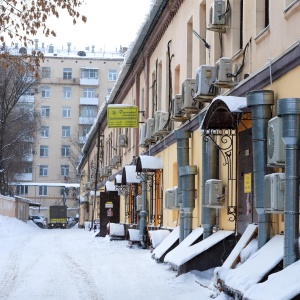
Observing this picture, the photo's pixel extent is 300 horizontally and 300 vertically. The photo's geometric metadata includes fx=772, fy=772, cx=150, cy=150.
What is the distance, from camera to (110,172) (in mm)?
43000

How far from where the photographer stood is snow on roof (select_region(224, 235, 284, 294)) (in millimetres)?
9570

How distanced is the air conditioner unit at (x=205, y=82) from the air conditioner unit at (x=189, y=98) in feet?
6.11

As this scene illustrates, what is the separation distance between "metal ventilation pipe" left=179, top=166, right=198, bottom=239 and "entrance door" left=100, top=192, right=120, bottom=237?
18485 mm

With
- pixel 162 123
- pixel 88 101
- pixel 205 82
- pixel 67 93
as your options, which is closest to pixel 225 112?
pixel 205 82

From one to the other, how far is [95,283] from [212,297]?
3174 millimetres

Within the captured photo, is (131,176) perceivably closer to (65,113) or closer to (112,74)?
(112,74)

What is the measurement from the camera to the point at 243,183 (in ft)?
44.7

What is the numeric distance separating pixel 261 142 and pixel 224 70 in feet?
9.54

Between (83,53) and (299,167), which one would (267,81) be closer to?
(299,167)

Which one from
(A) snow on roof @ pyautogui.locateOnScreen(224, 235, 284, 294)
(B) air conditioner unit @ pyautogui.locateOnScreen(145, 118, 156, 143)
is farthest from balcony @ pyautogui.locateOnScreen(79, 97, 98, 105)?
(A) snow on roof @ pyautogui.locateOnScreen(224, 235, 284, 294)

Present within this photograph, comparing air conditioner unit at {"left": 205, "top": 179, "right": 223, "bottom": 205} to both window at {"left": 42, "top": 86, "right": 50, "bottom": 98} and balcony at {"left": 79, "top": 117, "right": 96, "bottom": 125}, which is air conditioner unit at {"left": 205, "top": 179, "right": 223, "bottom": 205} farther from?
balcony at {"left": 79, "top": 117, "right": 96, "bottom": 125}

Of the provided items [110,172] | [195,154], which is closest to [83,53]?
[110,172]

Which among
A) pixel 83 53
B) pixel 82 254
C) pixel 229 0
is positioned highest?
pixel 83 53

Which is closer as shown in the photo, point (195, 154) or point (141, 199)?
point (195, 154)
